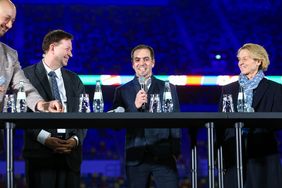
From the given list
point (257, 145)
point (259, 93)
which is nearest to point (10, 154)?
point (257, 145)

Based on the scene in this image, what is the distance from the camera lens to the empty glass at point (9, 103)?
3.89 meters

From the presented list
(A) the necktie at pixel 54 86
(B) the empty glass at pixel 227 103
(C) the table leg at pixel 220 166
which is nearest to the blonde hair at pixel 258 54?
(B) the empty glass at pixel 227 103

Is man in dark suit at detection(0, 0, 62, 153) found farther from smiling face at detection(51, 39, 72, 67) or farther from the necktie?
smiling face at detection(51, 39, 72, 67)

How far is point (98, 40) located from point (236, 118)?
3.38 meters

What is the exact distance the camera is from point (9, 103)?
12.8 ft

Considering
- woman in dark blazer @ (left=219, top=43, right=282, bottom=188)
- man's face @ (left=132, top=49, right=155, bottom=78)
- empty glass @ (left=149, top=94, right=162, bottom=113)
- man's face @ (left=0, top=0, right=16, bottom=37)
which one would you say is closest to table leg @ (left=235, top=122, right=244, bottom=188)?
woman in dark blazer @ (left=219, top=43, right=282, bottom=188)

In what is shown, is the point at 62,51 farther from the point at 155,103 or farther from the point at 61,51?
the point at 155,103

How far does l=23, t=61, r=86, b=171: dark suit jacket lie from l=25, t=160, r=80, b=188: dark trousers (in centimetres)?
3

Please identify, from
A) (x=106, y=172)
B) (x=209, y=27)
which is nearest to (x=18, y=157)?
(x=106, y=172)

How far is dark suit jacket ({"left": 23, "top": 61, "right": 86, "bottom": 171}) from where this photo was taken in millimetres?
4215

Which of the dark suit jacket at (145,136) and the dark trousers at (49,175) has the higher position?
the dark suit jacket at (145,136)

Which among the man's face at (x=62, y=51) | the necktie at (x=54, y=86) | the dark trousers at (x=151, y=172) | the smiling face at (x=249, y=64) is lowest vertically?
the dark trousers at (x=151, y=172)

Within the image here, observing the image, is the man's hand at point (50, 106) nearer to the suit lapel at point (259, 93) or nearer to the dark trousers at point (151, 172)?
the dark trousers at point (151, 172)

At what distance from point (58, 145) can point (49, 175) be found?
182 mm
